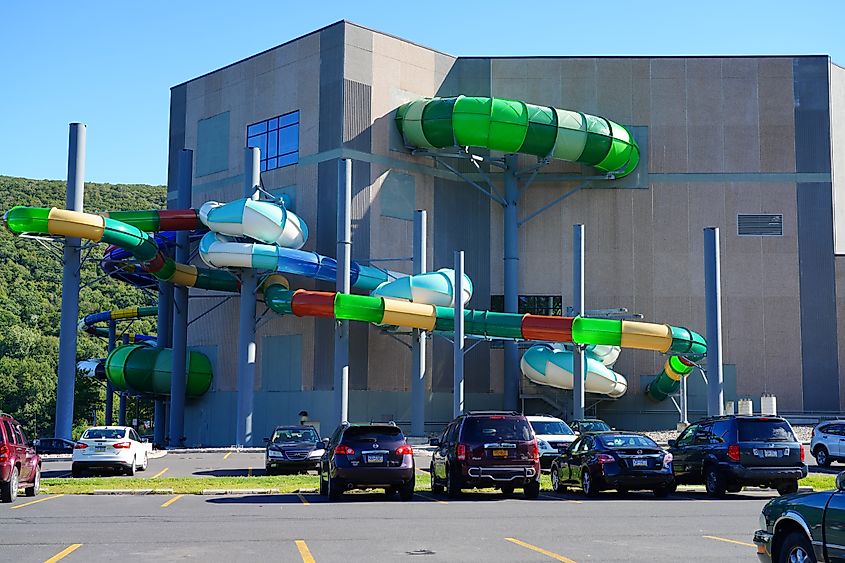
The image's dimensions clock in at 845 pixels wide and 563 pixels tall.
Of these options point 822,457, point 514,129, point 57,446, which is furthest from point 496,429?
point 514,129

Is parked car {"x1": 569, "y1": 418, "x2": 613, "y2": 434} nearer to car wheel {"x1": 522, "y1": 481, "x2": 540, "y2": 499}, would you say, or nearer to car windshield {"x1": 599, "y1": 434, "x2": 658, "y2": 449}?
car windshield {"x1": 599, "y1": 434, "x2": 658, "y2": 449}

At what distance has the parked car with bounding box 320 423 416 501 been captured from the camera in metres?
21.2

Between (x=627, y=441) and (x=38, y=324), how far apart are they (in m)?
85.7

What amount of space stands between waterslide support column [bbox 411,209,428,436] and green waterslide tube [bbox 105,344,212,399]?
518 inches

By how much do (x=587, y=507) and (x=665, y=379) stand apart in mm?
33090

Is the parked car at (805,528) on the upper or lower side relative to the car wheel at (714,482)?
upper

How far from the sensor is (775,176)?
180 feet

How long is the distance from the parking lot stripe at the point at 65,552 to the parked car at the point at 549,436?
1752 cm

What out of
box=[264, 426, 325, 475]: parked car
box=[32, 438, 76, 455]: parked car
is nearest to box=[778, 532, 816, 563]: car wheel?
box=[264, 426, 325, 475]: parked car

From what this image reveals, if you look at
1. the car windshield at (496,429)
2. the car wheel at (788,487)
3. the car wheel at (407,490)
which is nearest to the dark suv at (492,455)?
the car windshield at (496,429)

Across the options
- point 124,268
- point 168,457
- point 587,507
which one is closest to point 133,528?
point 587,507

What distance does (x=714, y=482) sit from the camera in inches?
864

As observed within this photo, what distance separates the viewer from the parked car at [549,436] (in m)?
29.5

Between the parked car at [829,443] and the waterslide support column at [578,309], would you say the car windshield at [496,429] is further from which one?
the waterslide support column at [578,309]
